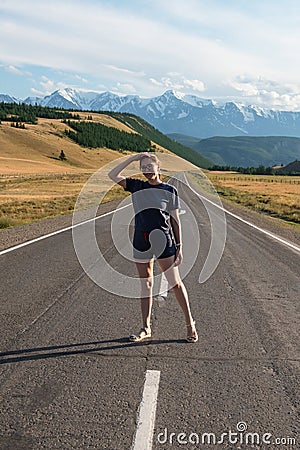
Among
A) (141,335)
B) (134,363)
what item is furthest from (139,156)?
(134,363)

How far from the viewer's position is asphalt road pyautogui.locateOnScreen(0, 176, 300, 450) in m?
3.57

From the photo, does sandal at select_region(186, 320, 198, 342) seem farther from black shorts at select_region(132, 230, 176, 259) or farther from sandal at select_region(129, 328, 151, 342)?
black shorts at select_region(132, 230, 176, 259)

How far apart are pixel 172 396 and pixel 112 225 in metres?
12.7

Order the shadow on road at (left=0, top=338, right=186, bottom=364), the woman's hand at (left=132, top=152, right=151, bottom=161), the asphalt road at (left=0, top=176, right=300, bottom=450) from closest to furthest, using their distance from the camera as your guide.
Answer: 1. the asphalt road at (left=0, top=176, right=300, bottom=450)
2. the shadow on road at (left=0, top=338, right=186, bottom=364)
3. the woman's hand at (left=132, top=152, right=151, bottom=161)

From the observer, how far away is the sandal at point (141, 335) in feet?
17.7

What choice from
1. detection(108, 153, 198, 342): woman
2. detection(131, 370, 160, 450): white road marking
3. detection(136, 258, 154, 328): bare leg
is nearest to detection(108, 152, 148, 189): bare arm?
detection(108, 153, 198, 342): woman

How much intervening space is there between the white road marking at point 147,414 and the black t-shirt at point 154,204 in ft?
5.15

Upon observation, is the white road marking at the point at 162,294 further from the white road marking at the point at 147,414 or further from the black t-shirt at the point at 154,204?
the white road marking at the point at 147,414

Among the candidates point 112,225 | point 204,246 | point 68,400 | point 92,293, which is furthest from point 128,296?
point 112,225

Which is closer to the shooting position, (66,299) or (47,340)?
(47,340)

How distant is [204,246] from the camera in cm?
1259

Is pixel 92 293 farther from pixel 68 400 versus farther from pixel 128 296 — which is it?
pixel 68 400

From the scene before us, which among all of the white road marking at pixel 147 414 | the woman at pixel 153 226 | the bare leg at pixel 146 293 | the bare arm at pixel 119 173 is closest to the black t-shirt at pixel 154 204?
the woman at pixel 153 226

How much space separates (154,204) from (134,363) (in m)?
1.66
